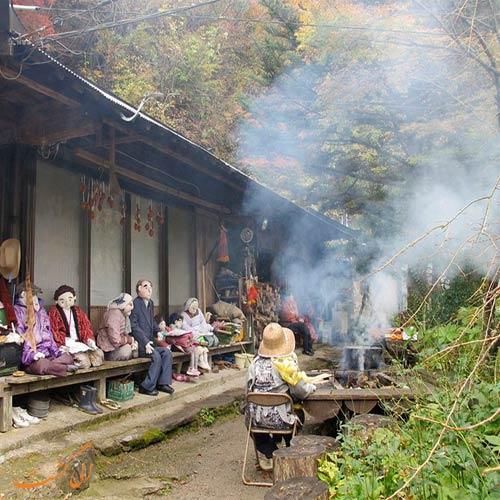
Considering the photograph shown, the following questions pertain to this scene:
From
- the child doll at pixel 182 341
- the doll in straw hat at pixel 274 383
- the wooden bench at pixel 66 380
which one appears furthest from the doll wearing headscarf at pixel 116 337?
the doll in straw hat at pixel 274 383

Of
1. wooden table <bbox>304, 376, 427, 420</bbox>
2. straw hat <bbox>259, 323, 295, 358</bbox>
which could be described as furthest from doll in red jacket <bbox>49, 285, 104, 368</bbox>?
wooden table <bbox>304, 376, 427, 420</bbox>

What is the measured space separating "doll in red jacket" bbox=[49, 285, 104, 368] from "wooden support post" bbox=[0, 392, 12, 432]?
1078 mm

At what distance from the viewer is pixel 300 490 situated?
12.3 ft

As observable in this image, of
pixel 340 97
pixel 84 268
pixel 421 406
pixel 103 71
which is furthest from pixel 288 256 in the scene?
pixel 421 406

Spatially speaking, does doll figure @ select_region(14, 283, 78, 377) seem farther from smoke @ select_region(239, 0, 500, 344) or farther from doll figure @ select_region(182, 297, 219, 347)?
smoke @ select_region(239, 0, 500, 344)

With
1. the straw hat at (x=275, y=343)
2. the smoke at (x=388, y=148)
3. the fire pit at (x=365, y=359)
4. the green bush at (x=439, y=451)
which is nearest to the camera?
the green bush at (x=439, y=451)

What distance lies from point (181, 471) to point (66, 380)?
2.02 meters

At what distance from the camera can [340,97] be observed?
11359 mm

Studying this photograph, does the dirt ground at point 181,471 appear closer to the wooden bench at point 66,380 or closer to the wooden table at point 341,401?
the wooden table at point 341,401

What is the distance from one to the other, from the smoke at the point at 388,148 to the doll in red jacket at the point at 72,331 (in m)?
3.96

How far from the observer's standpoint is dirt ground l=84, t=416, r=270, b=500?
5.04 metres

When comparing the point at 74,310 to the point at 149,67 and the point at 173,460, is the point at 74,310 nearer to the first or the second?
the point at 173,460

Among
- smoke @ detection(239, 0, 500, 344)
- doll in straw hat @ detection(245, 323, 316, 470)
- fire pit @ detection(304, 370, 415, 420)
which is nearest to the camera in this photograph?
doll in straw hat @ detection(245, 323, 316, 470)

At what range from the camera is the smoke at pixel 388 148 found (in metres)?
8.73
